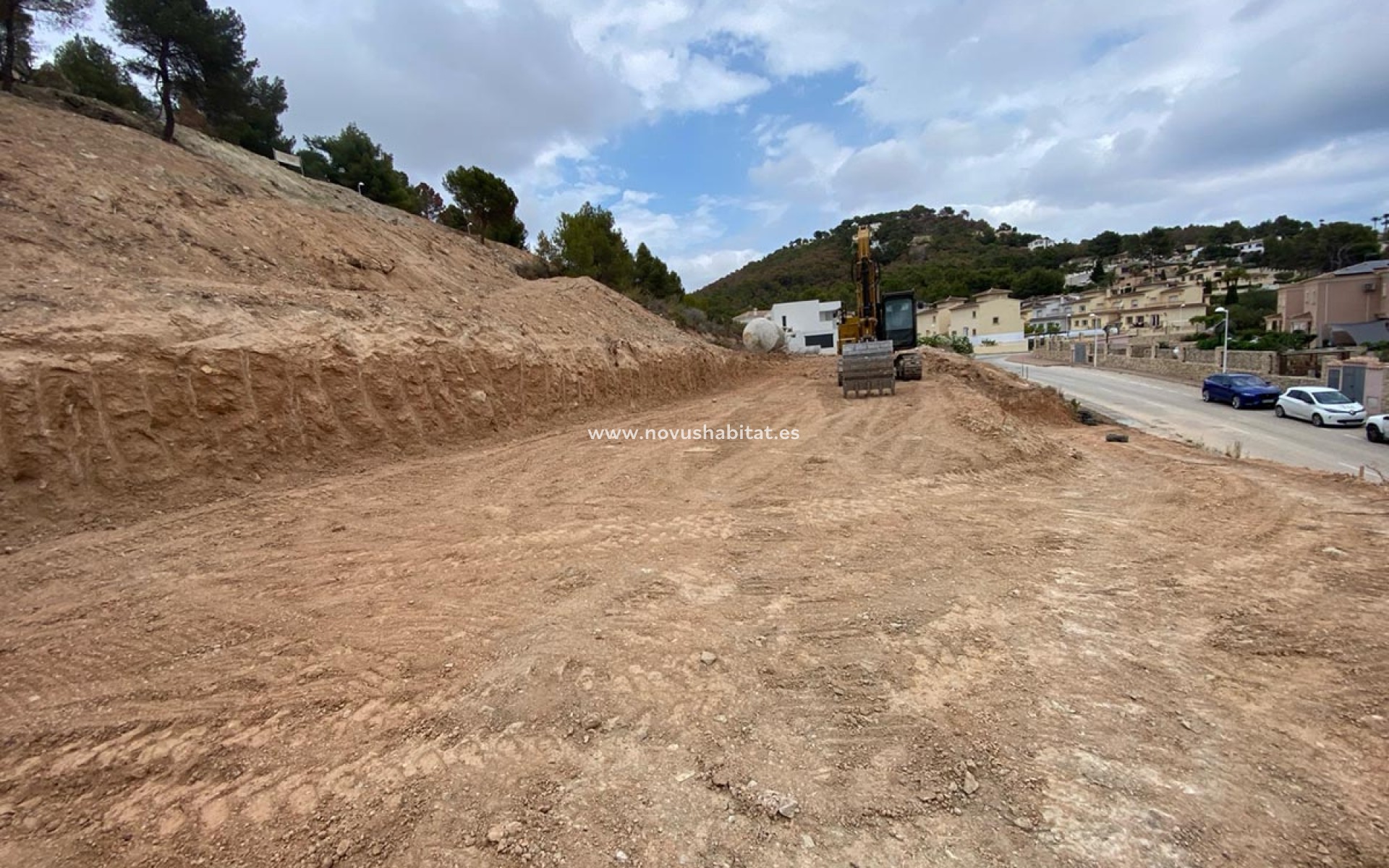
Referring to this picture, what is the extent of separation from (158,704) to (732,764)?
2.99m

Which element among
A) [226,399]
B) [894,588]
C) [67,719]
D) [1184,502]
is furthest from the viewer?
[1184,502]

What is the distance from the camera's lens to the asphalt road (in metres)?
13.9

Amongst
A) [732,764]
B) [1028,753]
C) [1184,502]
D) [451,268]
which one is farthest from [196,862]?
[451,268]

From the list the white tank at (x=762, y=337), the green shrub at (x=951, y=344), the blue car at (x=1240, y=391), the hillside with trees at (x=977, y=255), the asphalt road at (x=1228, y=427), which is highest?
the hillside with trees at (x=977, y=255)

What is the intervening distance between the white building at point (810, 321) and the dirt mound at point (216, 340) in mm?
39017

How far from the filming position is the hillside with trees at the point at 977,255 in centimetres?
7131

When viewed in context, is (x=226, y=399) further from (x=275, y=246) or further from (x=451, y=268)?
(x=451, y=268)

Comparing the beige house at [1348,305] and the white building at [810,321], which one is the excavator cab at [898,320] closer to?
the white building at [810,321]

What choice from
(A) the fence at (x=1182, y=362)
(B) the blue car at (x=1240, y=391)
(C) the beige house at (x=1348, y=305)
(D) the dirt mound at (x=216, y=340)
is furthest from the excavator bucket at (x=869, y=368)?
(C) the beige house at (x=1348, y=305)

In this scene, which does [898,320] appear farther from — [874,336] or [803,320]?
[803,320]

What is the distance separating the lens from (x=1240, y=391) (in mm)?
21891

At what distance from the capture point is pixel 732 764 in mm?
2766

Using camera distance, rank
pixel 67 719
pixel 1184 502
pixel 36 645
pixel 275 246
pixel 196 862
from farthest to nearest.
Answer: pixel 275 246 < pixel 1184 502 < pixel 36 645 < pixel 67 719 < pixel 196 862

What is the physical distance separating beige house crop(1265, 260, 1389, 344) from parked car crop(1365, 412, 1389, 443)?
94.2 ft
